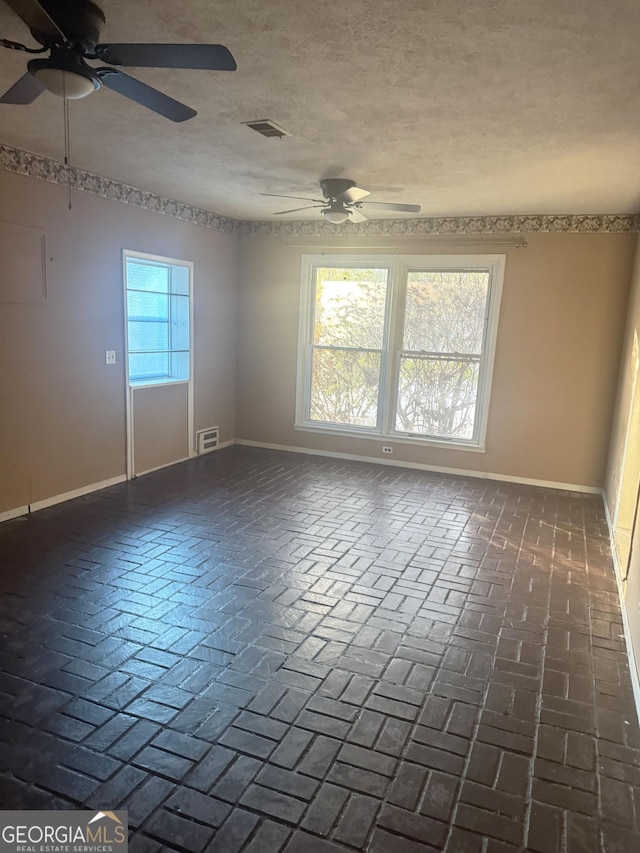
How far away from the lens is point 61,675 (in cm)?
239

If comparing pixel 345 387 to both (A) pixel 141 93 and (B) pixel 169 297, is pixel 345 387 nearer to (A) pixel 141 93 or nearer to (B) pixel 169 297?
(B) pixel 169 297

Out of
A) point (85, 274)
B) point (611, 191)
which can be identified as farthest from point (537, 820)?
point (85, 274)

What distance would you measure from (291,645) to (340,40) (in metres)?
2.62

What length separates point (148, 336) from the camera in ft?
18.1

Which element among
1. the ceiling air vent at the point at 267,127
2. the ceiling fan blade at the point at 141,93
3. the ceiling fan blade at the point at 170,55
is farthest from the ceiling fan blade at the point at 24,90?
the ceiling air vent at the point at 267,127

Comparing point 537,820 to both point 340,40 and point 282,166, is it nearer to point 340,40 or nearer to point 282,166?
point 340,40

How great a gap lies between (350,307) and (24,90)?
428 cm

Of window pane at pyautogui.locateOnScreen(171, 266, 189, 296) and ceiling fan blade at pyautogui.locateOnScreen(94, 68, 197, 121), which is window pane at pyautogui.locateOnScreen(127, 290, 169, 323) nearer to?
window pane at pyautogui.locateOnScreen(171, 266, 189, 296)

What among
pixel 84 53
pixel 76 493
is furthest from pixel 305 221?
Result: pixel 84 53

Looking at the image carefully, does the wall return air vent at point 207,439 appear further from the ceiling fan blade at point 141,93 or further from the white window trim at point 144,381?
the ceiling fan blade at point 141,93

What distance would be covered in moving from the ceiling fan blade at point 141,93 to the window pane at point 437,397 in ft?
13.5

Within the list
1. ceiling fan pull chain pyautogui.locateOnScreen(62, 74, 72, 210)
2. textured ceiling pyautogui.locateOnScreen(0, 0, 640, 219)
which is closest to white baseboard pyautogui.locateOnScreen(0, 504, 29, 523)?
ceiling fan pull chain pyautogui.locateOnScreen(62, 74, 72, 210)

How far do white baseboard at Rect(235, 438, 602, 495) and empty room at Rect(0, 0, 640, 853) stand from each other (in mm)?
31

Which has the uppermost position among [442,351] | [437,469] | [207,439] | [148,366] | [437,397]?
[442,351]
